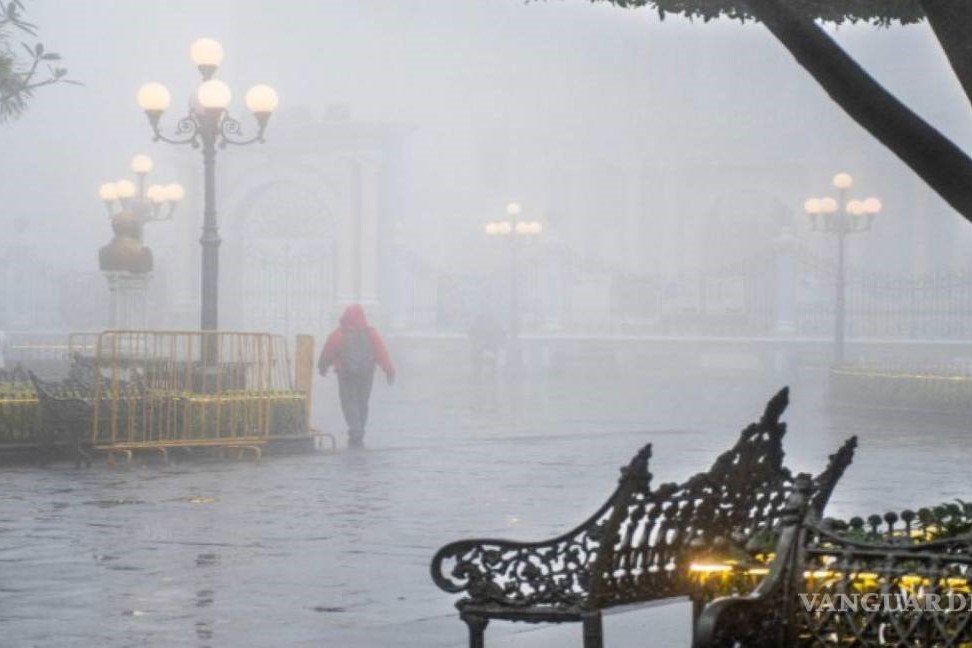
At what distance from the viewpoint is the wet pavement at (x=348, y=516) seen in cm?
876

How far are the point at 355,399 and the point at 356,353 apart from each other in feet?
1.65

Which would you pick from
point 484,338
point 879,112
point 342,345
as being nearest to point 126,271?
point 342,345

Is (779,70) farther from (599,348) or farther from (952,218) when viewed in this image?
(599,348)

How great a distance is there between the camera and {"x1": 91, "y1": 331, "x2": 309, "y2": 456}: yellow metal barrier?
62.3 feet

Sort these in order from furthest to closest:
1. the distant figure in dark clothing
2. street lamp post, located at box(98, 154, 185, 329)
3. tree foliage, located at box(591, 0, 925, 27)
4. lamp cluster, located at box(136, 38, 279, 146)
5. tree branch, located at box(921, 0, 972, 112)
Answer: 1. the distant figure in dark clothing
2. street lamp post, located at box(98, 154, 185, 329)
3. lamp cluster, located at box(136, 38, 279, 146)
4. tree foliage, located at box(591, 0, 925, 27)
5. tree branch, located at box(921, 0, 972, 112)

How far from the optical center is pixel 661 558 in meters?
6.79

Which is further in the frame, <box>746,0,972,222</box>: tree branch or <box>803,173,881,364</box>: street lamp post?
<box>803,173,881,364</box>: street lamp post

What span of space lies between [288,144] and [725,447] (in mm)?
29627

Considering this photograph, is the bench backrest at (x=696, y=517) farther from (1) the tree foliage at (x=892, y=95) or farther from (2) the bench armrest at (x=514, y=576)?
(1) the tree foliage at (x=892, y=95)

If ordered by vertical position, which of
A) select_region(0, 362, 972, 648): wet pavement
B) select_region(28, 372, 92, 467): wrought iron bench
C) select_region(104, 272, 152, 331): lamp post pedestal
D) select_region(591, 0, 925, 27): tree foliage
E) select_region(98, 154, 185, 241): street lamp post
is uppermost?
select_region(98, 154, 185, 241): street lamp post

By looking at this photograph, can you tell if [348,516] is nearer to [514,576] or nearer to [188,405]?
[188,405]

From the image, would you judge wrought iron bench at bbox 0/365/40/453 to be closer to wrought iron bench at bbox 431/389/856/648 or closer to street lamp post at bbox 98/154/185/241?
street lamp post at bbox 98/154/185/241

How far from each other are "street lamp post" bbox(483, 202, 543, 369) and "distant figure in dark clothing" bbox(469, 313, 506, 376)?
169 centimetres

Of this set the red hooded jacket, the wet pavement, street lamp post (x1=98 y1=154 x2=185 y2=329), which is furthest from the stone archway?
the red hooded jacket
